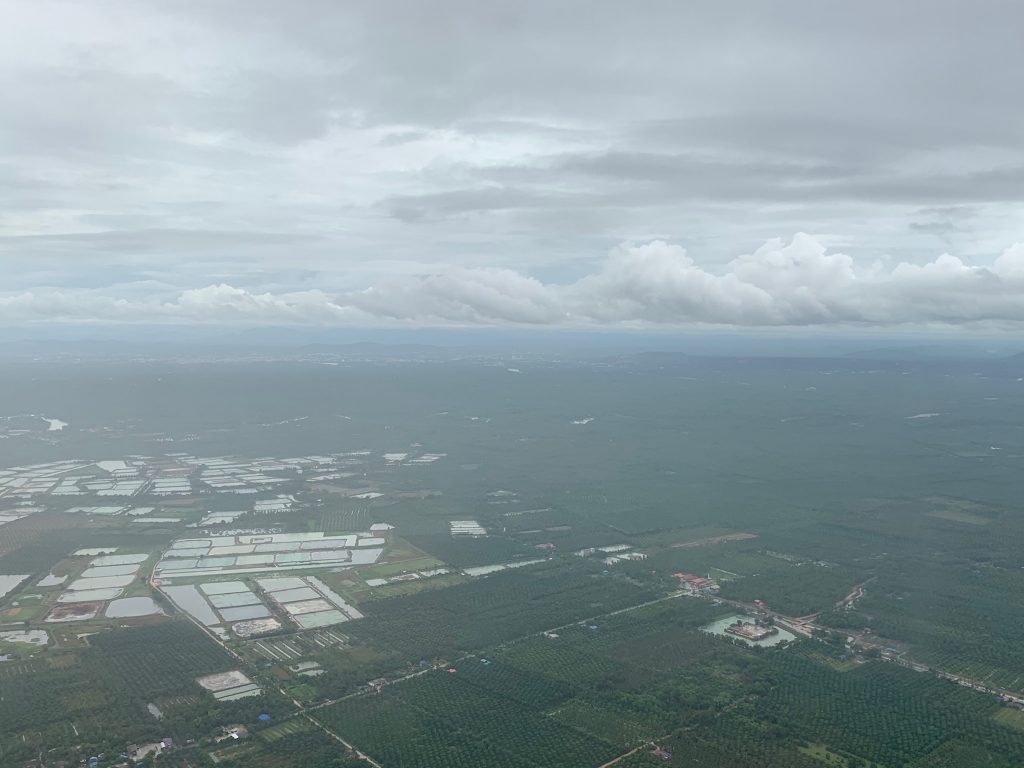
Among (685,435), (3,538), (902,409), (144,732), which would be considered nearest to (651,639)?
(144,732)

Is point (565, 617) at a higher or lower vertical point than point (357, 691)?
higher

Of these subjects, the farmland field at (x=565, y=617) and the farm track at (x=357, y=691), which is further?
the farmland field at (x=565, y=617)

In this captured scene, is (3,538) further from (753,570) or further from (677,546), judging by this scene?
(753,570)

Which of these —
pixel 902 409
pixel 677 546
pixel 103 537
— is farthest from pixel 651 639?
pixel 902 409

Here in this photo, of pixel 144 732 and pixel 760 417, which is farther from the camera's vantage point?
pixel 760 417

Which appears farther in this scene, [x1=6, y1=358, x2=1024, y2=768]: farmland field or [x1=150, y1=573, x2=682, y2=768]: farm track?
[x1=6, y1=358, x2=1024, y2=768]: farmland field

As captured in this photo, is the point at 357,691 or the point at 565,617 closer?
the point at 357,691

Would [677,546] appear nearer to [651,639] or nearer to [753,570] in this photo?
[753,570]

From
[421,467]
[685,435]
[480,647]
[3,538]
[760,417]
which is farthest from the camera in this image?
[760,417]

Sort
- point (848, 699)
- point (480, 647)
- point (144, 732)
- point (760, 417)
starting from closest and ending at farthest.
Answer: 1. point (144, 732)
2. point (848, 699)
3. point (480, 647)
4. point (760, 417)
